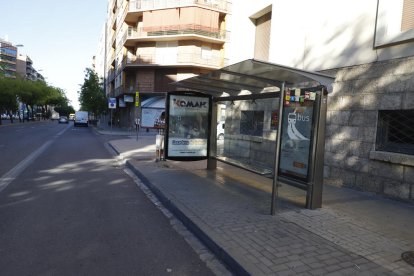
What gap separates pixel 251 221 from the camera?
495 cm

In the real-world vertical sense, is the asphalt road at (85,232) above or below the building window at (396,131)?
below

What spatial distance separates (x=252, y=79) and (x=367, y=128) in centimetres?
259

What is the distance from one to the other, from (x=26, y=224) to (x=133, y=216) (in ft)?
5.06

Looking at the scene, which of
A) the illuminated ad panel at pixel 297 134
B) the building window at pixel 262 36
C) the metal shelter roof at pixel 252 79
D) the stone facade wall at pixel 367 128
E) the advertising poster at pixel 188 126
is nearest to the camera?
the metal shelter roof at pixel 252 79

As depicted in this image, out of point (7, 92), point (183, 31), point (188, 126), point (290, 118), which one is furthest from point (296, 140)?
point (7, 92)

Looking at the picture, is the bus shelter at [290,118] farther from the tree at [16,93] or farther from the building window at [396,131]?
the tree at [16,93]

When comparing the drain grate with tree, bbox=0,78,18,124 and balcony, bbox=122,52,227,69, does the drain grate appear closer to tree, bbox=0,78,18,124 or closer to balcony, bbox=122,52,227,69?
balcony, bbox=122,52,227,69

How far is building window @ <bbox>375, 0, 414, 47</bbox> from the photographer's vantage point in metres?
6.52

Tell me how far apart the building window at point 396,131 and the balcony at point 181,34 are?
2815 centimetres

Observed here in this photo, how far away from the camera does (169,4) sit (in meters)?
33.7

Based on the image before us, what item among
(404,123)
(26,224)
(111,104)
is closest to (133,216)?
(26,224)

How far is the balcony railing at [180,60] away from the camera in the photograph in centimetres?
3400

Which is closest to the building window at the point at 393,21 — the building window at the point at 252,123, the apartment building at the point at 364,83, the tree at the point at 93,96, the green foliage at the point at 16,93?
the apartment building at the point at 364,83

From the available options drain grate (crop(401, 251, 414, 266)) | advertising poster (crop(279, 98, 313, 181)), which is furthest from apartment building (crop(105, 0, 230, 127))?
drain grate (crop(401, 251, 414, 266))
